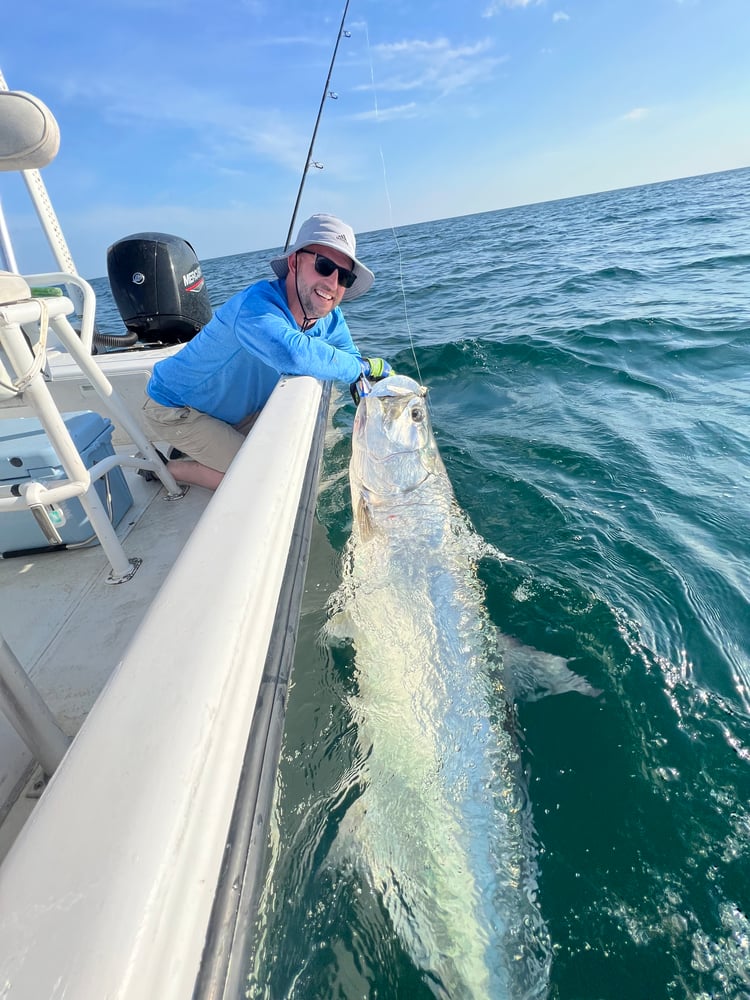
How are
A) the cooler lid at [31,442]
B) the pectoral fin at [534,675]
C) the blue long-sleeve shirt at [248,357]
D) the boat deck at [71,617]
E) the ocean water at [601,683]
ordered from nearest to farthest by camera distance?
the ocean water at [601,683]
the boat deck at [71,617]
the pectoral fin at [534,675]
the cooler lid at [31,442]
the blue long-sleeve shirt at [248,357]

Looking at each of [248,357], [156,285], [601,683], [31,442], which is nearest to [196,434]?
[248,357]

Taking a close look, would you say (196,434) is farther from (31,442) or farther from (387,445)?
(387,445)

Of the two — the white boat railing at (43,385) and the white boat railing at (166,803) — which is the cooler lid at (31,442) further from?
the white boat railing at (166,803)

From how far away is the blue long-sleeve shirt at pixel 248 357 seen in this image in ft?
8.71

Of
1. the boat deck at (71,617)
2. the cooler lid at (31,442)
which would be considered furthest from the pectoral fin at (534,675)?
the cooler lid at (31,442)

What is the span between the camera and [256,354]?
8.93 ft

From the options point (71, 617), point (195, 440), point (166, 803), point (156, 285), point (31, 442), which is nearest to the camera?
point (166, 803)

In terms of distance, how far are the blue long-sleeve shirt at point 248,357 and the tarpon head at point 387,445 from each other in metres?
0.26

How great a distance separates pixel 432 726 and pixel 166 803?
4.01 feet

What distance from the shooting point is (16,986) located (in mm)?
662

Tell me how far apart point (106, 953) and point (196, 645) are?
54cm

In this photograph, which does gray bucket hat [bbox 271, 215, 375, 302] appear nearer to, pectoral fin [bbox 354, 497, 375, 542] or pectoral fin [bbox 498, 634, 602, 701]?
pectoral fin [bbox 354, 497, 375, 542]

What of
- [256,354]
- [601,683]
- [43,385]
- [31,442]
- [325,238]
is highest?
[325,238]

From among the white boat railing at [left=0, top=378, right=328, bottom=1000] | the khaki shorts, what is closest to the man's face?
the khaki shorts
